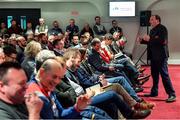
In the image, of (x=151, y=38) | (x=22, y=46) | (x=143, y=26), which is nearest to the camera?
(x=151, y=38)

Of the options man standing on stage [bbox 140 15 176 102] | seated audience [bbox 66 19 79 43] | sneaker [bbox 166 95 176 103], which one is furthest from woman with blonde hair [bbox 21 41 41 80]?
seated audience [bbox 66 19 79 43]

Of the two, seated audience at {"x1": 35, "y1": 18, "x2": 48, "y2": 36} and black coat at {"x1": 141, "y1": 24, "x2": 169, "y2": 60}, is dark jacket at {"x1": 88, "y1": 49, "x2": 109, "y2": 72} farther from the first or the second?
seated audience at {"x1": 35, "y1": 18, "x2": 48, "y2": 36}

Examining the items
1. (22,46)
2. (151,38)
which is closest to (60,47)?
(22,46)

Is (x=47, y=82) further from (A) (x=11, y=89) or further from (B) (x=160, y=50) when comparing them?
(B) (x=160, y=50)

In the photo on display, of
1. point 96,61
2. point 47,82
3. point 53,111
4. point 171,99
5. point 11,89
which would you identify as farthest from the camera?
point 96,61

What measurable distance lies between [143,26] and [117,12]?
95 centimetres

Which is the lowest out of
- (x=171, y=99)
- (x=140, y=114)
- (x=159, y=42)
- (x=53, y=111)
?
(x=171, y=99)

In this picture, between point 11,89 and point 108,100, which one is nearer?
point 11,89

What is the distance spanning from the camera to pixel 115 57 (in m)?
7.26

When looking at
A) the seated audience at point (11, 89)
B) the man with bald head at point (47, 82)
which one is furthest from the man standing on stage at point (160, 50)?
the seated audience at point (11, 89)

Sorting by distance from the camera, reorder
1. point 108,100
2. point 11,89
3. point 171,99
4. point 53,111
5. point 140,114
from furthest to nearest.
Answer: point 171,99, point 140,114, point 108,100, point 53,111, point 11,89

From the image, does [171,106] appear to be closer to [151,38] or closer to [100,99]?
[151,38]

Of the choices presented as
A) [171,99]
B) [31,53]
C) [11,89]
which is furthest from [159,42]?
[11,89]

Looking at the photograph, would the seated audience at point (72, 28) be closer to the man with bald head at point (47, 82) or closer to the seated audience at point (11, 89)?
the man with bald head at point (47, 82)
